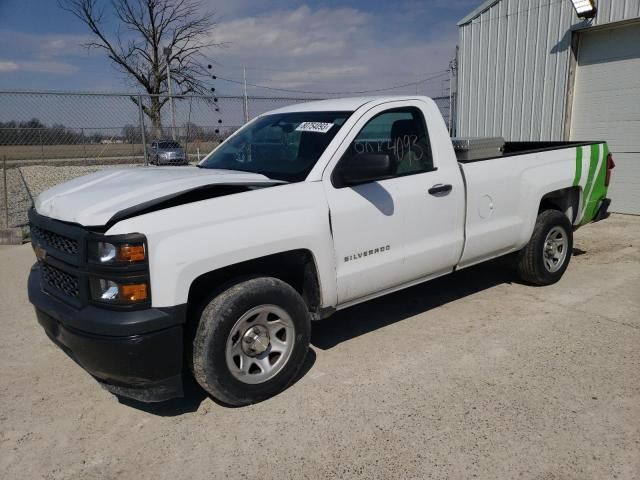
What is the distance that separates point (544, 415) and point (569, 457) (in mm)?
391

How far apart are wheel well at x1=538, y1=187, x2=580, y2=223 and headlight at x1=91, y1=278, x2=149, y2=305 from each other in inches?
164

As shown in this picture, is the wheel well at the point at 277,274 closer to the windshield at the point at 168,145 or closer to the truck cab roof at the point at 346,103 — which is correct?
the truck cab roof at the point at 346,103

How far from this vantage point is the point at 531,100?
1011cm

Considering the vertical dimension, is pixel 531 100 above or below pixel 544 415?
above

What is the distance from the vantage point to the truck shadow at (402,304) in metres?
4.44

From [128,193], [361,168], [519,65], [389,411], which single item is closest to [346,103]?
[361,168]

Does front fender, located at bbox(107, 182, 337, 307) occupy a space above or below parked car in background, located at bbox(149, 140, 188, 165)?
below

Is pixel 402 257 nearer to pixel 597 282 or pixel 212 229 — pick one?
→ pixel 212 229

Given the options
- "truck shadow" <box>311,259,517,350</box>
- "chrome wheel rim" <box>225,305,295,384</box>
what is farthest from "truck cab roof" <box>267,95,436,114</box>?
"truck shadow" <box>311,259,517,350</box>

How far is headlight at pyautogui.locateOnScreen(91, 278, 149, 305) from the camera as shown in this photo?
2746 mm

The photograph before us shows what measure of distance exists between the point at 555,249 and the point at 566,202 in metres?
0.55

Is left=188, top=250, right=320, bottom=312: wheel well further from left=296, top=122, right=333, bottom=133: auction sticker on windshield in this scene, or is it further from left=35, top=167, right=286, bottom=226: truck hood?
left=296, top=122, right=333, bottom=133: auction sticker on windshield

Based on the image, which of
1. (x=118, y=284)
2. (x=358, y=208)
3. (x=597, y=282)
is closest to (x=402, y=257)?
(x=358, y=208)

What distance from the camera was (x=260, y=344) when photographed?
10.8ft
